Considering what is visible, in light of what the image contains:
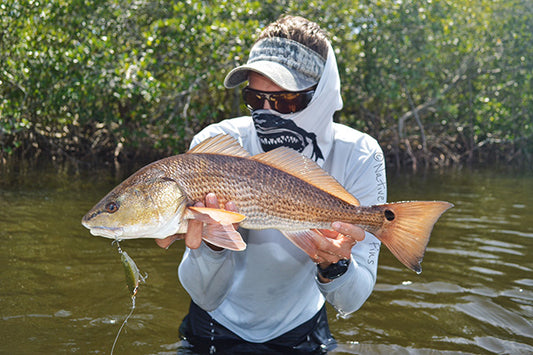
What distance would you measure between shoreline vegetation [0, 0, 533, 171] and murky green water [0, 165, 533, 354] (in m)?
3.66

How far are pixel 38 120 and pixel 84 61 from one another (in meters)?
3.86

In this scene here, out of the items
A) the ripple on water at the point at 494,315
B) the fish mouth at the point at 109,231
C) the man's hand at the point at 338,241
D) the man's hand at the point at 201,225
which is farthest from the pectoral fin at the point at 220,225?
the ripple on water at the point at 494,315

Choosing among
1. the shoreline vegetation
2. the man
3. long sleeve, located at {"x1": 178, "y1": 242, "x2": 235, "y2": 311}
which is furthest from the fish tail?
the shoreline vegetation

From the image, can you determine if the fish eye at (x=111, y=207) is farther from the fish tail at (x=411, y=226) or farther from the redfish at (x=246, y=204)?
the fish tail at (x=411, y=226)

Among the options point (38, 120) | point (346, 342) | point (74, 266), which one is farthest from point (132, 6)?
point (346, 342)

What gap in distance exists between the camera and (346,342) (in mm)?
3797

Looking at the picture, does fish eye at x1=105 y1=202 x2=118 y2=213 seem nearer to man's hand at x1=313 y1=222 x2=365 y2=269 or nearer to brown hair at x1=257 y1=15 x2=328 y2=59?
man's hand at x1=313 y1=222 x2=365 y2=269

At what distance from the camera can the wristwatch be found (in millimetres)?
2393

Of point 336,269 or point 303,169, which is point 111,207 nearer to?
point 303,169

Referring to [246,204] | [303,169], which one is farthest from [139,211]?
[303,169]

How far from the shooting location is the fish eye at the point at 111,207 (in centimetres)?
193

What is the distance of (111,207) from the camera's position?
6.34 ft

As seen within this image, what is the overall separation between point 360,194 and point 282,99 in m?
0.62

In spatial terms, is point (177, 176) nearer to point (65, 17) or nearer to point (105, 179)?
point (105, 179)
